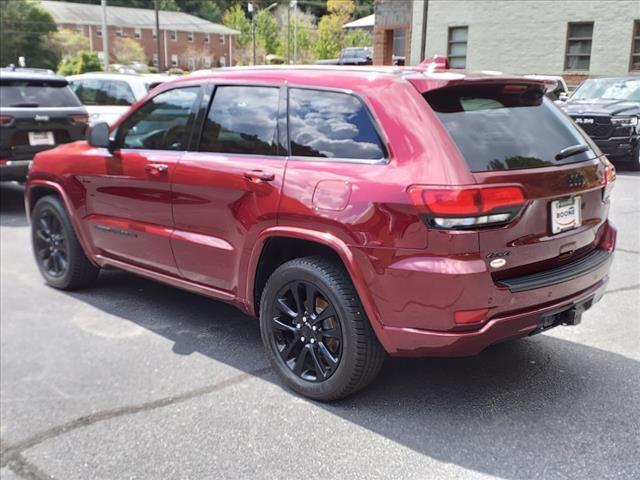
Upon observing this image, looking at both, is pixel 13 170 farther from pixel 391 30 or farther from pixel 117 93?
pixel 391 30

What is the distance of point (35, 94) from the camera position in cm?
909

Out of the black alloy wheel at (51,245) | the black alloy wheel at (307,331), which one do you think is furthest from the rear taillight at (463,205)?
the black alloy wheel at (51,245)

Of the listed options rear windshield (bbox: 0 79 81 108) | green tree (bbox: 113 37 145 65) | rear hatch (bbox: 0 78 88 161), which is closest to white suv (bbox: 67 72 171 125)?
rear windshield (bbox: 0 79 81 108)

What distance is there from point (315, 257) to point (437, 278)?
78cm

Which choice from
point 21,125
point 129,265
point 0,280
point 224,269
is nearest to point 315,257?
point 224,269

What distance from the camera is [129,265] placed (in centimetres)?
494

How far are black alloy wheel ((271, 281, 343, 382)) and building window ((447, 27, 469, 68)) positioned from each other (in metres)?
27.1

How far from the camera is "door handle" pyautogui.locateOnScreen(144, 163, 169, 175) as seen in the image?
4375 mm

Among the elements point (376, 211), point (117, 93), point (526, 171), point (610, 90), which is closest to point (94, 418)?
point (376, 211)

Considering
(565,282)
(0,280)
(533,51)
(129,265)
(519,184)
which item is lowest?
(0,280)

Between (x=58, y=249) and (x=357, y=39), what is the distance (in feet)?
193

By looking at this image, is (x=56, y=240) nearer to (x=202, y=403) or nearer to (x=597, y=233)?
(x=202, y=403)

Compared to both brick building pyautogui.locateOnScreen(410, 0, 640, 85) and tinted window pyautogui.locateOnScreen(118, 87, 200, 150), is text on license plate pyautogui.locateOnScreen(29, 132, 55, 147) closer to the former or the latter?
tinted window pyautogui.locateOnScreen(118, 87, 200, 150)

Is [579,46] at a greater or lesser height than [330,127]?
greater
